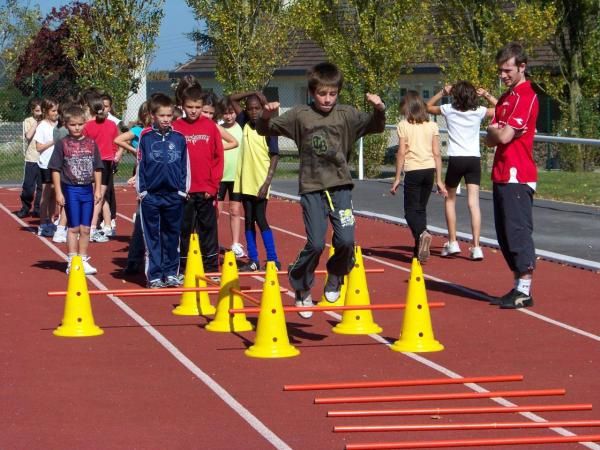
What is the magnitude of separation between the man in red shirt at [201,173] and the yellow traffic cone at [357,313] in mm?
2662

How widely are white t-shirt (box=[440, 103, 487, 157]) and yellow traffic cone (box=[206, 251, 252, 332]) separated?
490cm

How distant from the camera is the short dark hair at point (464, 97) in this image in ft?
44.9

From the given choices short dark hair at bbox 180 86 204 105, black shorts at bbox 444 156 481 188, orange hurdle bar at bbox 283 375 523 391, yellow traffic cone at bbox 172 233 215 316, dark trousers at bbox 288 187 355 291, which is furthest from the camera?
black shorts at bbox 444 156 481 188

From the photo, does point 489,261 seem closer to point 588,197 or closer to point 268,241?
point 268,241

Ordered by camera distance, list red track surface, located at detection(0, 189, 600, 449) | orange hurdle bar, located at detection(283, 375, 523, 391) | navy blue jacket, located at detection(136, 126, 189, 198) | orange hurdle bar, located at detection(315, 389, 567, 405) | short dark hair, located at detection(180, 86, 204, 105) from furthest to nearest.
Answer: short dark hair, located at detection(180, 86, 204, 105) < navy blue jacket, located at detection(136, 126, 189, 198) < orange hurdle bar, located at detection(283, 375, 523, 391) < orange hurdle bar, located at detection(315, 389, 567, 405) < red track surface, located at detection(0, 189, 600, 449)

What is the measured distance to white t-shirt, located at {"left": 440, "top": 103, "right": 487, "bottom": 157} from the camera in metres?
13.8

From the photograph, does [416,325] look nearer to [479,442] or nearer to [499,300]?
[499,300]

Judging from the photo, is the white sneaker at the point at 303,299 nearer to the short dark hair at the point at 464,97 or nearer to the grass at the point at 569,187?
the short dark hair at the point at 464,97

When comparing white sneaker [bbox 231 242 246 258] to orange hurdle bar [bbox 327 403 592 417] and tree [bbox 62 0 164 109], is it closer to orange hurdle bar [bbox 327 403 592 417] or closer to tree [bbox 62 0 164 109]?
orange hurdle bar [bbox 327 403 592 417]

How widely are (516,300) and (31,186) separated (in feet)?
34.3

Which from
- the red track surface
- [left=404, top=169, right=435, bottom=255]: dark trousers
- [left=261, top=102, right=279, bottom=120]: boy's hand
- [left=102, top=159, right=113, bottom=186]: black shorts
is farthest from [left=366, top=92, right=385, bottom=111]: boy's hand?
[left=102, top=159, right=113, bottom=186]: black shorts

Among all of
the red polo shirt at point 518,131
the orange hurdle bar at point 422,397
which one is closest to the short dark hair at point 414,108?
the red polo shirt at point 518,131

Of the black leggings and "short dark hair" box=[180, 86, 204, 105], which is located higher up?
"short dark hair" box=[180, 86, 204, 105]

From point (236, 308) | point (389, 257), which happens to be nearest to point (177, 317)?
point (236, 308)
